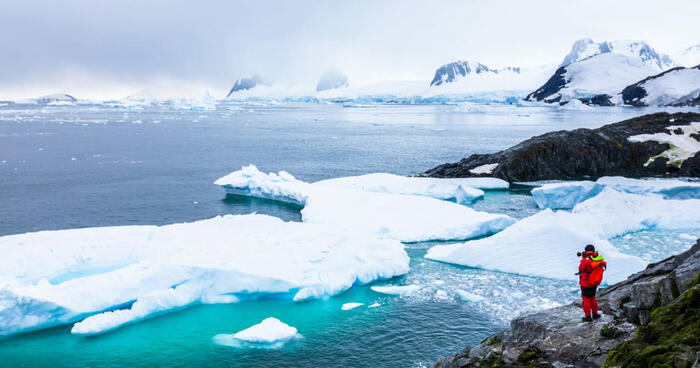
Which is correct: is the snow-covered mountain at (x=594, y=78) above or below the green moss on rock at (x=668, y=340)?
above

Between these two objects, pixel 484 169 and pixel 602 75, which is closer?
pixel 484 169

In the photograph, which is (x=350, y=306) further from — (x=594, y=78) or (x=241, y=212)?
(x=594, y=78)

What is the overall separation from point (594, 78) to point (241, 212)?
5824 inches

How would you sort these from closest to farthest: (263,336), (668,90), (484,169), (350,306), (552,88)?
(263,336) < (350,306) < (484,169) < (668,90) < (552,88)

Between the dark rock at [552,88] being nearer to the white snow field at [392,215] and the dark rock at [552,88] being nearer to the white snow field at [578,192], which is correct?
the white snow field at [578,192]

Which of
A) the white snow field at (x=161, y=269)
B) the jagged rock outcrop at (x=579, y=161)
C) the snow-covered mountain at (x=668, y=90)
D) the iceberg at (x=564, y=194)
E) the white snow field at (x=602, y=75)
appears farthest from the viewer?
the white snow field at (x=602, y=75)

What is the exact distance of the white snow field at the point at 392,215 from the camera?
2269cm

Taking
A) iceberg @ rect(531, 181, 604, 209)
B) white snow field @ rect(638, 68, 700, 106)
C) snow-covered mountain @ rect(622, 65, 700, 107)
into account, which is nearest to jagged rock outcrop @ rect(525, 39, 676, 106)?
snow-covered mountain @ rect(622, 65, 700, 107)

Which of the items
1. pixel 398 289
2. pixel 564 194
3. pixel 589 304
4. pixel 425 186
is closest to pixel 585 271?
pixel 589 304

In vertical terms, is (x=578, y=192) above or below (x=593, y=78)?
below

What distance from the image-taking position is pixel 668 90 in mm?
121688

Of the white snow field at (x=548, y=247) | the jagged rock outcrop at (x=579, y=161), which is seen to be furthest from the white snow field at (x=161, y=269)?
the jagged rock outcrop at (x=579, y=161)

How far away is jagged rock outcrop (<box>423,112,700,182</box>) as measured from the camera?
120 ft

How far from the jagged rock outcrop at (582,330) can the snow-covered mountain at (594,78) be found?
470 feet
